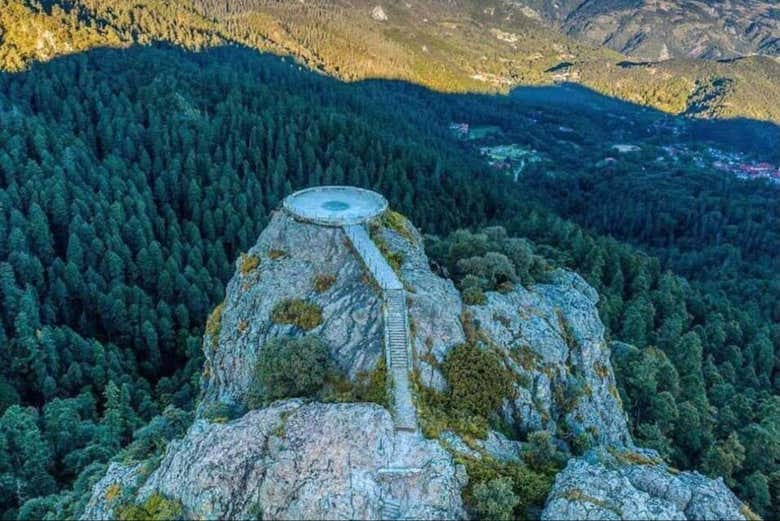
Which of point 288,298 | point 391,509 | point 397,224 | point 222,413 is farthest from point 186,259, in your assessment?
point 391,509

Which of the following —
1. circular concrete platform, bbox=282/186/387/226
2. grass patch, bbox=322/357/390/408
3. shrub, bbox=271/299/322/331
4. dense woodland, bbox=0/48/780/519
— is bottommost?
dense woodland, bbox=0/48/780/519

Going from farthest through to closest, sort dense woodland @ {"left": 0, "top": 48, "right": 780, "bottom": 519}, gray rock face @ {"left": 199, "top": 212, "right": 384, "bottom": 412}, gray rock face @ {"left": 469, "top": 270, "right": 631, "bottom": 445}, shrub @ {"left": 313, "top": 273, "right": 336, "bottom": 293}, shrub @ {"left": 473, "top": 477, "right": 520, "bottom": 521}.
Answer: dense woodland @ {"left": 0, "top": 48, "right": 780, "bottom": 519} < shrub @ {"left": 313, "top": 273, "right": 336, "bottom": 293} < gray rock face @ {"left": 469, "top": 270, "right": 631, "bottom": 445} < gray rock face @ {"left": 199, "top": 212, "right": 384, "bottom": 412} < shrub @ {"left": 473, "top": 477, "right": 520, "bottom": 521}

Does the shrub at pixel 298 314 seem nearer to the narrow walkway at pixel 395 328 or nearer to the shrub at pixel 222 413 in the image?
the narrow walkway at pixel 395 328

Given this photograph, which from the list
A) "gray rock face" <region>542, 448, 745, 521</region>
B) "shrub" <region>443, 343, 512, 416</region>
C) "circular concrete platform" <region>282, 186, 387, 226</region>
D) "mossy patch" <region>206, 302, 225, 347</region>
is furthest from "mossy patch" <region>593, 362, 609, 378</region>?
"mossy patch" <region>206, 302, 225, 347</region>

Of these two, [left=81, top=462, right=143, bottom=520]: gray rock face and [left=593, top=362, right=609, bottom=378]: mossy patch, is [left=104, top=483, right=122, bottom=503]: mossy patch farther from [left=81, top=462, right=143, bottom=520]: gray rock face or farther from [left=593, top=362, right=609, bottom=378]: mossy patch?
[left=593, top=362, right=609, bottom=378]: mossy patch

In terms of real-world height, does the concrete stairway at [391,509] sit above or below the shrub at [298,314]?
below

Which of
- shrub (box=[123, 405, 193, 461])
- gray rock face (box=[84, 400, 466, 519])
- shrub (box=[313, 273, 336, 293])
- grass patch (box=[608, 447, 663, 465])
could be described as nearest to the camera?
gray rock face (box=[84, 400, 466, 519])

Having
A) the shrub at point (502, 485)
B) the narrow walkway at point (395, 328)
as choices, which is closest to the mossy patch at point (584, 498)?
the shrub at point (502, 485)
